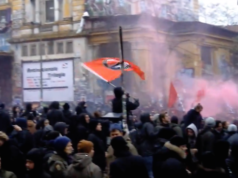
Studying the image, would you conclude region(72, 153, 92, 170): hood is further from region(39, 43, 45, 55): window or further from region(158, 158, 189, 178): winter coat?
region(39, 43, 45, 55): window

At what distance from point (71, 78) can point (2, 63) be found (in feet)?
15.9

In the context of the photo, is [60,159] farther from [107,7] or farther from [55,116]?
[107,7]

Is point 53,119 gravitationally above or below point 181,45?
below

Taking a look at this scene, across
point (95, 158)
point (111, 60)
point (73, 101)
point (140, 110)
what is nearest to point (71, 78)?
point (73, 101)

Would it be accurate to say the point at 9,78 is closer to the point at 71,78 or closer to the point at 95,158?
the point at 71,78

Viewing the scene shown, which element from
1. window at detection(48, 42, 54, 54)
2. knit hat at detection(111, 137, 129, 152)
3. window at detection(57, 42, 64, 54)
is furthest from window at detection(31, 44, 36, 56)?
knit hat at detection(111, 137, 129, 152)

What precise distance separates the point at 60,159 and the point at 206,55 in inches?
771

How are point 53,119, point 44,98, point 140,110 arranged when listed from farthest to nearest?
point 44,98 → point 140,110 → point 53,119

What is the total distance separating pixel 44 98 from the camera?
23.4m

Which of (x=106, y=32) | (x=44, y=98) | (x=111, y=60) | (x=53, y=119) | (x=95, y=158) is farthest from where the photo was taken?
(x=44, y=98)

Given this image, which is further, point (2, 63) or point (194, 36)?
point (2, 63)

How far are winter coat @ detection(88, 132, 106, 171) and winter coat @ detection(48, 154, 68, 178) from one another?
215 centimetres

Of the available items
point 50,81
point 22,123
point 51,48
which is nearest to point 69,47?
point 51,48

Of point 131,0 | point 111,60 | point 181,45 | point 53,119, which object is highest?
point 131,0
